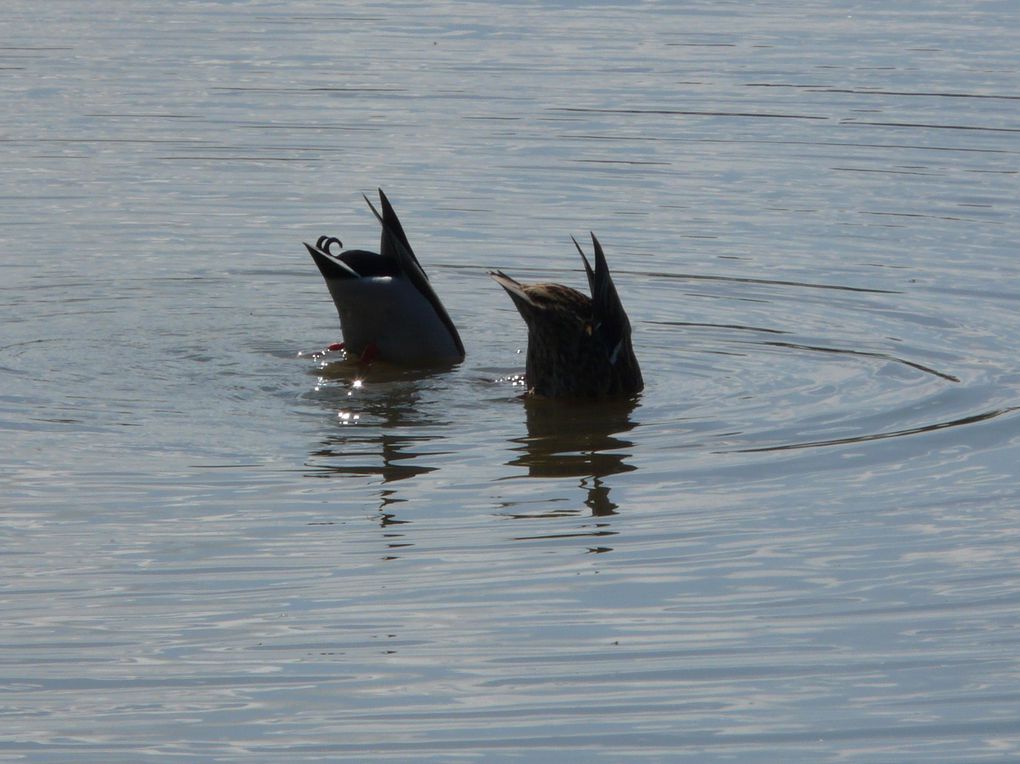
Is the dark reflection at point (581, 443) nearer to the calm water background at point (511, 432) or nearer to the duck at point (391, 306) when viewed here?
the calm water background at point (511, 432)

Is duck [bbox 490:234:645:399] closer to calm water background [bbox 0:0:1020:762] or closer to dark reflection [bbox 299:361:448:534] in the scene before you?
calm water background [bbox 0:0:1020:762]

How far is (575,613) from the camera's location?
19.4 feet

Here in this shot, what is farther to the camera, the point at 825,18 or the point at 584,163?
the point at 825,18

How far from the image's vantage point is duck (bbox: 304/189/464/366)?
9.76 metres

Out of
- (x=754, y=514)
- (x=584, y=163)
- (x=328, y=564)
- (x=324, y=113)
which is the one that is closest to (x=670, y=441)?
(x=754, y=514)

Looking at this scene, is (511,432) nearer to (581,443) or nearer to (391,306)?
(581,443)

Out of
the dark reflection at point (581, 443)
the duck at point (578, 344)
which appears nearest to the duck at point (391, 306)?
the duck at point (578, 344)

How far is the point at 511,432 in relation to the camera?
8328 millimetres

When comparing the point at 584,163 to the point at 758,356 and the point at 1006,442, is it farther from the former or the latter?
the point at 1006,442

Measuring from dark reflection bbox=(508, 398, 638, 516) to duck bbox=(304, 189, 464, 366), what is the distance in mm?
959

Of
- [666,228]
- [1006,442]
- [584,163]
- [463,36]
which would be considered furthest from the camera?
[463,36]

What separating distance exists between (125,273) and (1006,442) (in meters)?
5.69

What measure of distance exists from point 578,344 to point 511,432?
35.4 inches

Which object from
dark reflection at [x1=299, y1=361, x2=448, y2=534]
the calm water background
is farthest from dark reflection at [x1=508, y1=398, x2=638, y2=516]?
dark reflection at [x1=299, y1=361, x2=448, y2=534]
